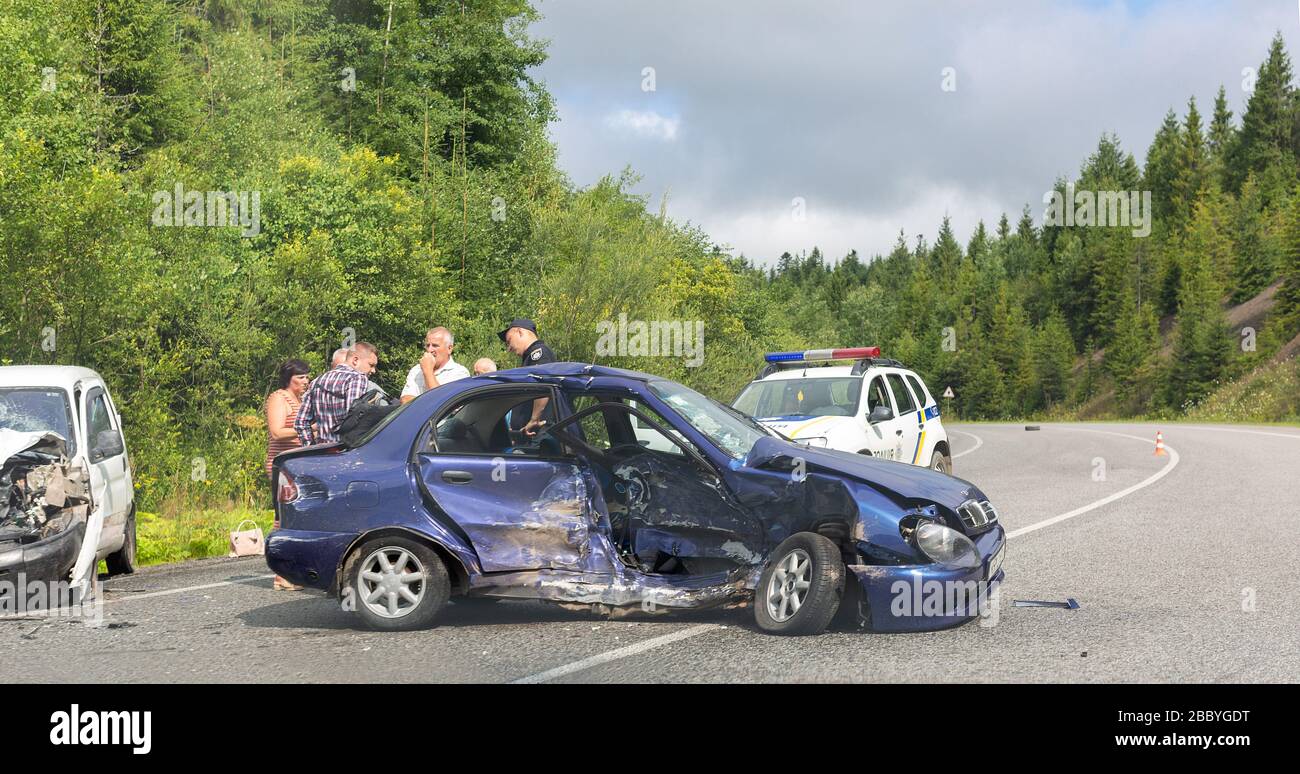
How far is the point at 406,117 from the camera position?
43406 mm

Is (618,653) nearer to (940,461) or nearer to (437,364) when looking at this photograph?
(437,364)

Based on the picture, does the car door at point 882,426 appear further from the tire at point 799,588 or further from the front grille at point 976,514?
the tire at point 799,588

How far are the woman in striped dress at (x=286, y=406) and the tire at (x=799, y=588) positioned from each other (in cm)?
450

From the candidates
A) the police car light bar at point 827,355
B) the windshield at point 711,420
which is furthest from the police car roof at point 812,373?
the windshield at point 711,420

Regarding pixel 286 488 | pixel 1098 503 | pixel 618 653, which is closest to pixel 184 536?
pixel 286 488

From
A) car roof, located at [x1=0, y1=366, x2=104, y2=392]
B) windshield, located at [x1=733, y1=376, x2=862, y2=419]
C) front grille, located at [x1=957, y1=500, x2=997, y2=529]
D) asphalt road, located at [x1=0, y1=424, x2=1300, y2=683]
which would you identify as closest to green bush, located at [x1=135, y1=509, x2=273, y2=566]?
asphalt road, located at [x1=0, y1=424, x2=1300, y2=683]

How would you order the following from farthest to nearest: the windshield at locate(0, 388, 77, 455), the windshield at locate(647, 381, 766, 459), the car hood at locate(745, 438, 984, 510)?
the windshield at locate(0, 388, 77, 455)
the windshield at locate(647, 381, 766, 459)
the car hood at locate(745, 438, 984, 510)

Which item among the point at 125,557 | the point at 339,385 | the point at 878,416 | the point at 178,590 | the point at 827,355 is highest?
the point at 827,355

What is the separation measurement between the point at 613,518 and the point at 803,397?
23.1ft

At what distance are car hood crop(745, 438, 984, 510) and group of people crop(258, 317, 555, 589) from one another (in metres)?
1.50

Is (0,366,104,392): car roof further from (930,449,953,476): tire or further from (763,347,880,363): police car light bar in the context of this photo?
(930,449,953,476): tire

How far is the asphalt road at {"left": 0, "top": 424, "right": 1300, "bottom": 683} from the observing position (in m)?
5.48

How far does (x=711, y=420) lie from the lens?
23.7ft

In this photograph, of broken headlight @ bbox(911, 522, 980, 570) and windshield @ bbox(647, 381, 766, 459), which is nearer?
broken headlight @ bbox(911, 522, 980, 570)
